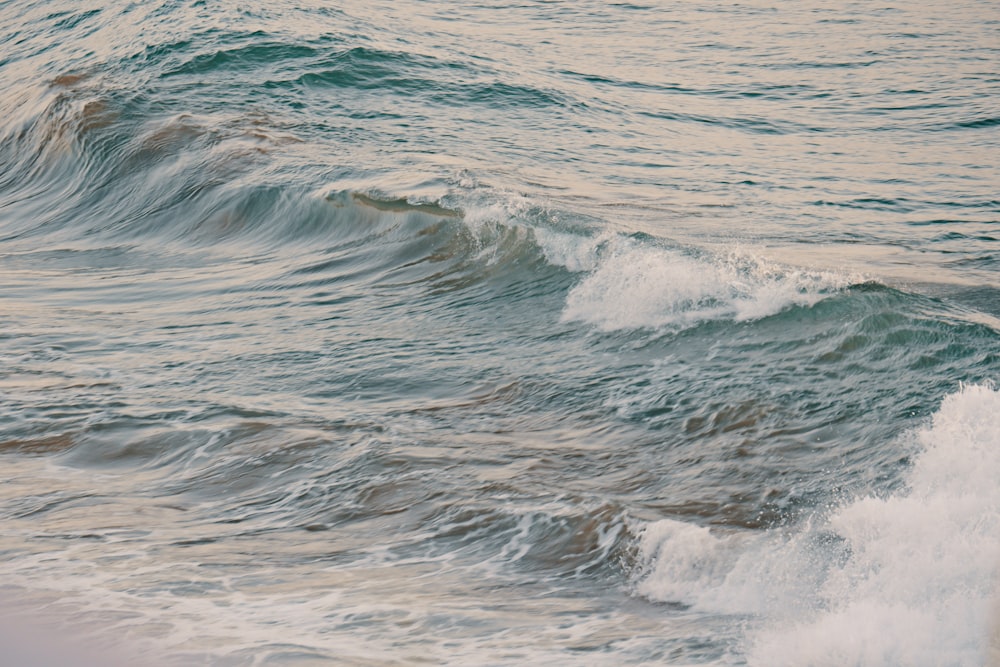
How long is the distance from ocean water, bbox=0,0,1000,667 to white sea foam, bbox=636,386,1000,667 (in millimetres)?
18

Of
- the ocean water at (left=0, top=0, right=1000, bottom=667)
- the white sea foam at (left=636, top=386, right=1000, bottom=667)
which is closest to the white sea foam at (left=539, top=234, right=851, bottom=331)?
the ocean water at (left=0, top=0, right=1000, bottom=667)

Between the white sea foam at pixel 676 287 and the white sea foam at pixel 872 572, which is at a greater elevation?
the white sea foam at pixel 676 287

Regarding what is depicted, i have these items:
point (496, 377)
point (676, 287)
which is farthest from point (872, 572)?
point (676, 287)

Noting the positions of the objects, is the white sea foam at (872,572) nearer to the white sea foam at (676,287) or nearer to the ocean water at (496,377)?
the ocean water at (496,377)

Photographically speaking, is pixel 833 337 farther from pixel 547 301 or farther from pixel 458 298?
pixel 458 298

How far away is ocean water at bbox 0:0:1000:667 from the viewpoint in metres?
4.36

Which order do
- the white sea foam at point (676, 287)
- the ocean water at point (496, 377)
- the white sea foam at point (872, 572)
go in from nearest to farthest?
the white sea foam at point (872, 572) < the ocean water at point (496, 377) < the white sea foam at point (676, 287)

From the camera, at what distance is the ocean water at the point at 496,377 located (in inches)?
172

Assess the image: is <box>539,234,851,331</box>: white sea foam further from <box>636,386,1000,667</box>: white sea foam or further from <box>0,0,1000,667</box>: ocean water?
<box>636,386,1000,667</box>: white sea foam

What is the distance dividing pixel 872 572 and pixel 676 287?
3.68 meters

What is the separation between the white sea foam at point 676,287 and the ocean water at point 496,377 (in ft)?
0.10

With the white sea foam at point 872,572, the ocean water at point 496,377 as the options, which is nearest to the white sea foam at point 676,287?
the ocean water at point 496,377

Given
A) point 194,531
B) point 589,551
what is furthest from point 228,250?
point 589,551

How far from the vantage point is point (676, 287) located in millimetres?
7875
